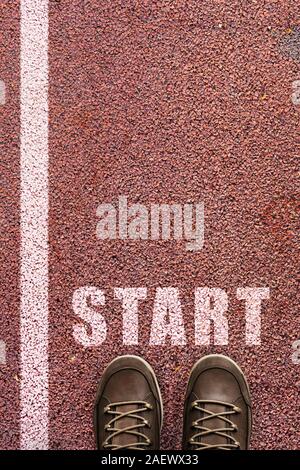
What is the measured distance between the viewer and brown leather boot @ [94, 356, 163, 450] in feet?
4.53

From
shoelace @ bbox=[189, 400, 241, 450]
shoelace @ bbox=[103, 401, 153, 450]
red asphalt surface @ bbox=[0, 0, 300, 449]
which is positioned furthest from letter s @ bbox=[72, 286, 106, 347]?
shoelace @ bbox=[189, 400, 241, 450]

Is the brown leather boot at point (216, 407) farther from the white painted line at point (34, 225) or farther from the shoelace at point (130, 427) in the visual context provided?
the white painted line at point (34, 225)

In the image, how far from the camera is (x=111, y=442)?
1.39 metres

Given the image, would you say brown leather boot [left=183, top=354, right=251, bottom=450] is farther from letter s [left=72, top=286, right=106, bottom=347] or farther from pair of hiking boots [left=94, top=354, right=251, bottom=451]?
letter s [left=72, top=286, right=106, bottom=347]

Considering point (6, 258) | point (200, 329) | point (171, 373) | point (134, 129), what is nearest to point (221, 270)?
point (200, 329)

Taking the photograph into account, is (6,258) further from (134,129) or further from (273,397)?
(273,397)

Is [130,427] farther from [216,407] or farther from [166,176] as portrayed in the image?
[166,176]

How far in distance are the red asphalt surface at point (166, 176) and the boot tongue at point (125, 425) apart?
0.08 metres

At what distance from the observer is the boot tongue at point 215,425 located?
1.39 m

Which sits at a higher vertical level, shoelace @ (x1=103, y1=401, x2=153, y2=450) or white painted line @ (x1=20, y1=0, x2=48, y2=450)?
white painted line @ (x1=20, y1=0, x2=48, y2=450)

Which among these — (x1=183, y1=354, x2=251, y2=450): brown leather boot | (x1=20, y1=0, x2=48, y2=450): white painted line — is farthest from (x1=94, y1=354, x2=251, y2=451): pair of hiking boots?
(x1=20, y1=0, x2=48, y2=450): white painted line

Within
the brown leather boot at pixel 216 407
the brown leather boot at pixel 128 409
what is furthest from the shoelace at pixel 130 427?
the brown leather boot at pixel 216 407
